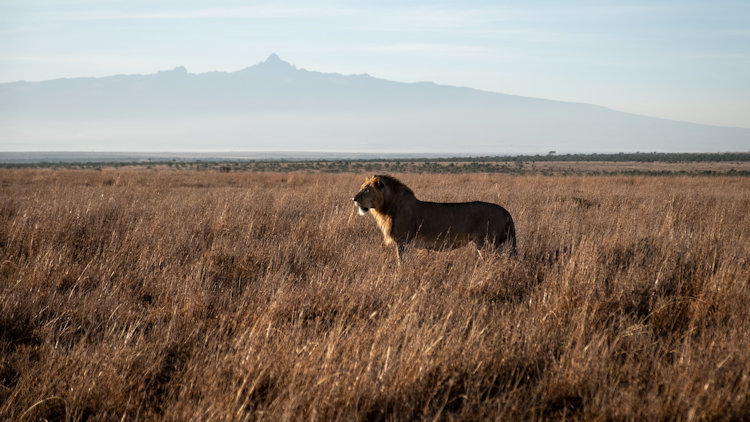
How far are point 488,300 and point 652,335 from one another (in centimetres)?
157

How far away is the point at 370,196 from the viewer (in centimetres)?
827

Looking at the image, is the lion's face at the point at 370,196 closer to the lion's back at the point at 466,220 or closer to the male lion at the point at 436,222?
the male lion at the point at 436,222

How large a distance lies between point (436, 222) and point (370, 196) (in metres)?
0.93

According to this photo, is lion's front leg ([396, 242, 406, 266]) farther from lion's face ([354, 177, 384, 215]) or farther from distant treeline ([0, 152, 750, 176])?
distant treeline ([0, 152, 750, 176])

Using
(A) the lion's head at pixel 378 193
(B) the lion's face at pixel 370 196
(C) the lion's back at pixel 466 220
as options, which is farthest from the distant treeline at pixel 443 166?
(B) the lion's face at pixel 370 196

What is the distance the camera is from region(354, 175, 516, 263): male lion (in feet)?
26.5

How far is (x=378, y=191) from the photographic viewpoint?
827cm

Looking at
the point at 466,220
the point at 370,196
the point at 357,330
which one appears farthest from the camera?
the point at 370,196

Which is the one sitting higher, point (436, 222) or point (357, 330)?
point (436, 222)

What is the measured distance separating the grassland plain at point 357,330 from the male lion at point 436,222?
29 centimetres

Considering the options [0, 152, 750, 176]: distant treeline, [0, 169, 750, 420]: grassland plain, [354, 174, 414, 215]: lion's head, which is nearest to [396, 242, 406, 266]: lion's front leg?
[0, 169, 750, 420]: grassland plain

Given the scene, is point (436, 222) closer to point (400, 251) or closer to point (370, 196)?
point (400, 251)

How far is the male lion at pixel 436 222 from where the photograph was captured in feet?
26.5

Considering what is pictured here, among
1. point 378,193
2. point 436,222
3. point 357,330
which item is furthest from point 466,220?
point 357,330
